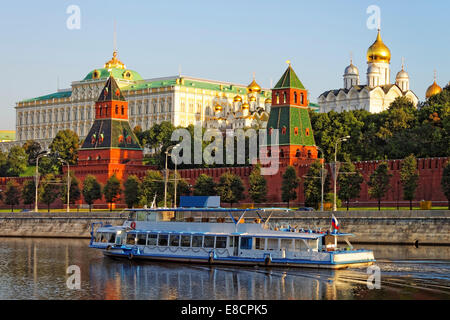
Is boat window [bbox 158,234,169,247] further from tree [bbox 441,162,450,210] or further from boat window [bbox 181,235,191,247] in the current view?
tree [bbox 441,162,450,210]

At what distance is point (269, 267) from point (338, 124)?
6313 cm

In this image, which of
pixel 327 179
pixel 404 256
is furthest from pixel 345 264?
pixel 327 179

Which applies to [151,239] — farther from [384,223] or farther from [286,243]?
[384,223]

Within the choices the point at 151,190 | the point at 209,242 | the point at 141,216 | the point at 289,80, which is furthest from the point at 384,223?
the point at 151,190

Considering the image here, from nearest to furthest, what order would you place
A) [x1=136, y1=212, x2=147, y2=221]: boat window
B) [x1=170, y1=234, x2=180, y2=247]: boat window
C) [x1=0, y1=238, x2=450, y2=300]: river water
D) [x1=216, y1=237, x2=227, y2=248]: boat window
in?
[x1=0, y1=238, x2=450, y2=300]: river water < [x1=216, y1=237, x2=227, y2=248]: boat window < [x1=170, y1=234, x2=180, y2=247]: boat window < [x1=136, y1=212, x2=147, y2=221]: boat window

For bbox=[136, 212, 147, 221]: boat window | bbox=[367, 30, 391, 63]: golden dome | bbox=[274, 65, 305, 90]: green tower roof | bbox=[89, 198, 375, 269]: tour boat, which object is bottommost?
bbox=[89, 198, 375, 269]: tour boat

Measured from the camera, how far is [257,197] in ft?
307

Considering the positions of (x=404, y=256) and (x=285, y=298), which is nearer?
(x=285, y=298)

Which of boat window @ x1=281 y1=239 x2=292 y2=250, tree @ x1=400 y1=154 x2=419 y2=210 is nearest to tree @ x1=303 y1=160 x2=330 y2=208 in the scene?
tree @ x1=400 y1=154 x2=419 y2=210

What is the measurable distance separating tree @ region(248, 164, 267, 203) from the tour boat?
34050 millimetres

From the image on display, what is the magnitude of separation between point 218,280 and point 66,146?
99842mm

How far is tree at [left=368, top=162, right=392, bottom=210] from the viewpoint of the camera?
3329 inches

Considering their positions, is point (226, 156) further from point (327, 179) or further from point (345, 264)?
point (345, 264)

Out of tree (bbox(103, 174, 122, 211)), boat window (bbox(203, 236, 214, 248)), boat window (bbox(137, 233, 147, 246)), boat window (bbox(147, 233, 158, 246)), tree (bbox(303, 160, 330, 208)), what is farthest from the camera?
tree (bbox(103, 174, 122, 211))
